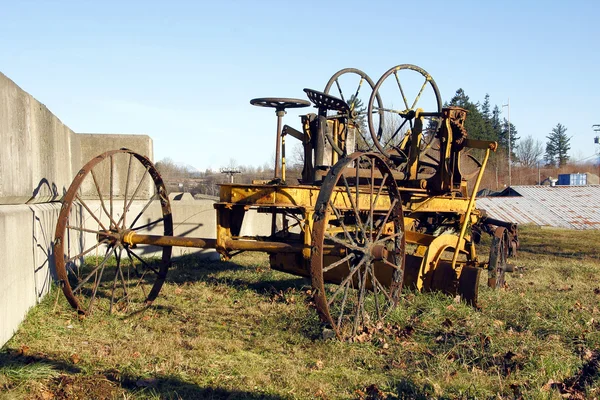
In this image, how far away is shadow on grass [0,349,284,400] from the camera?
4066 mm

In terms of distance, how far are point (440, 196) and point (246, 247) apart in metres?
3.29

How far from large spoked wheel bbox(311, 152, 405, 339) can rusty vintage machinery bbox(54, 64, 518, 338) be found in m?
0.01

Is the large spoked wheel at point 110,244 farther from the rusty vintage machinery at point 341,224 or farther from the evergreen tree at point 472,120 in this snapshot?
the evergreen tree at point 472,120

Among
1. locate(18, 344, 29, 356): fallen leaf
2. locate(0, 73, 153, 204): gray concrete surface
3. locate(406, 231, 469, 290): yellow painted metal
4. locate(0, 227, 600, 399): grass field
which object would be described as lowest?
locate(0, 227, 600, 399): grass field

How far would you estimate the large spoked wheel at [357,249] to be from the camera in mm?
5078

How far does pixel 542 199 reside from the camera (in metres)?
25.3

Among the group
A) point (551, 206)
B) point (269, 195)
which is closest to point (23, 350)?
point (269, 195)

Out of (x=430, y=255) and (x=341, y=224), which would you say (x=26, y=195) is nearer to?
(x=341, y=224)

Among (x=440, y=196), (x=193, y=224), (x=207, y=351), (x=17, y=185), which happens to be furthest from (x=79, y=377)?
(x=193, y=224)

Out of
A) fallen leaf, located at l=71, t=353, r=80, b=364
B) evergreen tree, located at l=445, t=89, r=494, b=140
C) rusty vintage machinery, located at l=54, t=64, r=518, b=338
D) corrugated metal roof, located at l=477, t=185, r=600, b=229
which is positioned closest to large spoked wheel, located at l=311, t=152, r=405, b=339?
rusty vintage machinery, located at l=54, t=64, r=518, b=338

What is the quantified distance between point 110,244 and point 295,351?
8.65 ft

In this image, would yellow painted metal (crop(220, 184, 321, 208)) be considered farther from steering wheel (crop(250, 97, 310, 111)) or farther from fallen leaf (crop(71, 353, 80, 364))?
fallen leaf (crop(71, 353, 80, 364))

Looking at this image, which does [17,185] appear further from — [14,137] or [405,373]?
[405,373]

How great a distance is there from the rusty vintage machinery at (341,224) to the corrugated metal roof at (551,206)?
1359 centimetres
